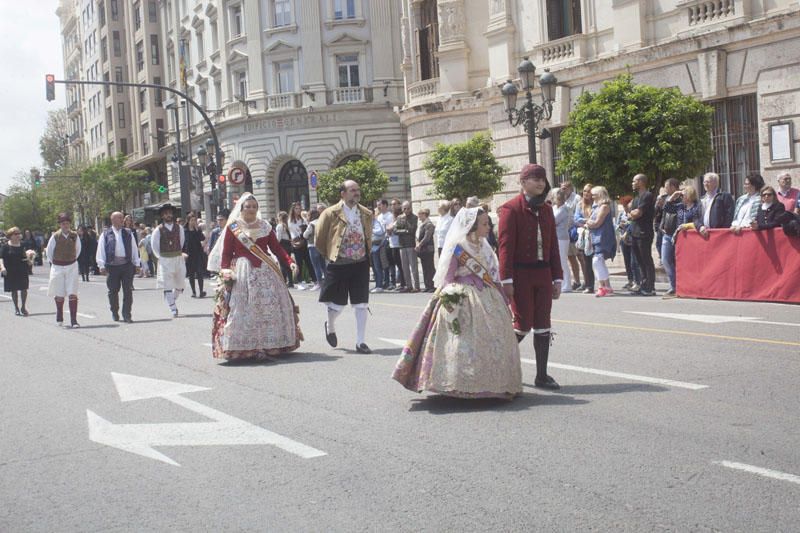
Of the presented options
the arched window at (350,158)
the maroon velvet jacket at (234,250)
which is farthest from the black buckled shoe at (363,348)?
the arched window at (350,158)

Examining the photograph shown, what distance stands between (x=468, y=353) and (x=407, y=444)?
4.07 ft

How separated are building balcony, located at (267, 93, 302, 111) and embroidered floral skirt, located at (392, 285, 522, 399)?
42.1 meters

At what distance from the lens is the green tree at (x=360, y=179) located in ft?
132

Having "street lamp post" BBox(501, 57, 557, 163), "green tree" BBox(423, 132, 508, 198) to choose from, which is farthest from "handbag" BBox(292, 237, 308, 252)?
"street lamp post" BBox(501, 57, 557, 163)

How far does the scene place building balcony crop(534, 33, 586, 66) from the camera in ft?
87.6

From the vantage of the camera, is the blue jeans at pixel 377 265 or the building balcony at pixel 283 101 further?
the building balcony at pixel 283 101

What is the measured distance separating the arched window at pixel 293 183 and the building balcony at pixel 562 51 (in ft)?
76.3

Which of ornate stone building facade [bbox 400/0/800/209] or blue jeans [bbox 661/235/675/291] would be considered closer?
blue jeans [bbox 661/235/675/291]

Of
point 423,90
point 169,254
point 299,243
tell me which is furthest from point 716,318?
point 423,90

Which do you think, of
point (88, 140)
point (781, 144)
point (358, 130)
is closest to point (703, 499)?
point (781, 144)

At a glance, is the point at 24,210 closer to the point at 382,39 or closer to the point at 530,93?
the point at 382,39

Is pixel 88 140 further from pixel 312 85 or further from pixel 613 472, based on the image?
pixel 613 472

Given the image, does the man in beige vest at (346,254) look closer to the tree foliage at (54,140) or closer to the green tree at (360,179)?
the green tree at (360,179)

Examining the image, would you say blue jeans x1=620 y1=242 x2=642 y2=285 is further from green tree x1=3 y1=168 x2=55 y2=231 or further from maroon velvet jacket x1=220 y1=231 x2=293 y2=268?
green tree x1=3 y1=168 x2=55 y2=231
